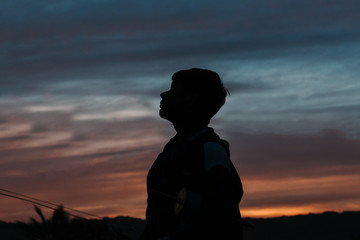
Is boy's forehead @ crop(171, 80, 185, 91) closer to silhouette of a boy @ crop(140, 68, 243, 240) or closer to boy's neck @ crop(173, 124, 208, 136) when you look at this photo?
silhouette of a boy @ crop(140, 68, 243, 240)

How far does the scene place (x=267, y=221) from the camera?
151m

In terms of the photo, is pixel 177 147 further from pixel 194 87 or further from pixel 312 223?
pixel 312 223

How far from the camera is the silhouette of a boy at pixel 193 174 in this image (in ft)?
18.0

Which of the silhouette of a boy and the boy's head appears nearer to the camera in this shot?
the silhouette of a boy

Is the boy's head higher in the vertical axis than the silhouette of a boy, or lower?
higher

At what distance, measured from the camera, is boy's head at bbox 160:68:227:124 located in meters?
6.10

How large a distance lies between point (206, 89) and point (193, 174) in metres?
0.82

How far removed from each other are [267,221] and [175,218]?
147 meters

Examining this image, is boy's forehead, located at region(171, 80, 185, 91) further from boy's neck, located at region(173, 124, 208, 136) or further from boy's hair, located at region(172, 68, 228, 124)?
boy's neck, located at region(173, 124, 208, 136)

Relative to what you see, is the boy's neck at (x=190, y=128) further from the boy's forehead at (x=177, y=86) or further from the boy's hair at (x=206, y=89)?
A: the boy's forehead at (x=177, y=86)

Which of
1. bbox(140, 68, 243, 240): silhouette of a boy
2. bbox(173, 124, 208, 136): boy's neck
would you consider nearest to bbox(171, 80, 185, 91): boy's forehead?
bbox(140, 68, 243, 240): silhouette of a boy

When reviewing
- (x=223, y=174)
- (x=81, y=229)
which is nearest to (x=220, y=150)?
(x=223, y=174)

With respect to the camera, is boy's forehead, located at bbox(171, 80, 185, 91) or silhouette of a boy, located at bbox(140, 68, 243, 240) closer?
silhouette of a boy, located at bbox(140, 68, 243, 240)

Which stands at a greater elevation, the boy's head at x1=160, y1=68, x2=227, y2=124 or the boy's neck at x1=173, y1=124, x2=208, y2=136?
the boy's head at x1=160, y1=68, x2=227, y2=124
